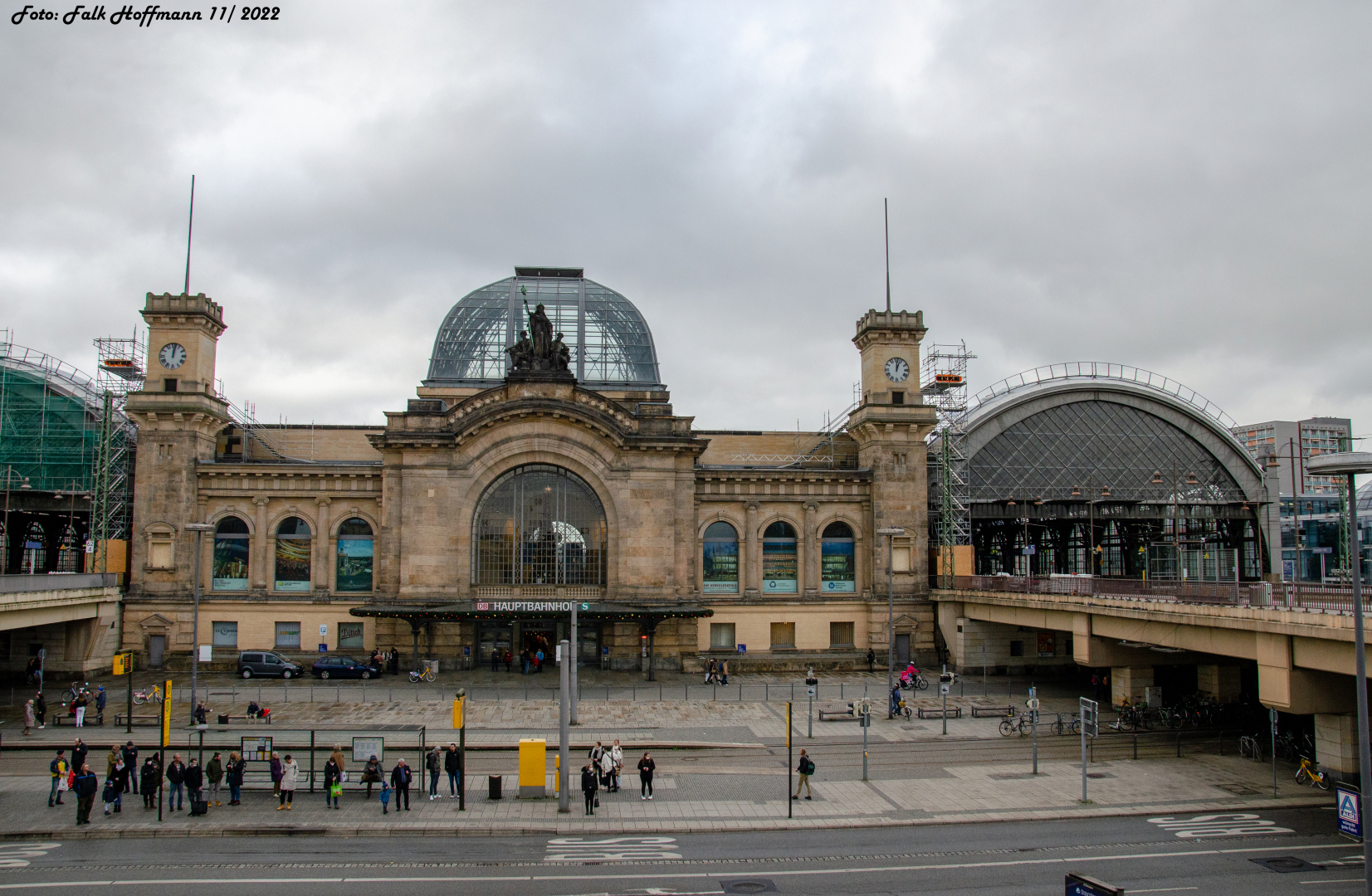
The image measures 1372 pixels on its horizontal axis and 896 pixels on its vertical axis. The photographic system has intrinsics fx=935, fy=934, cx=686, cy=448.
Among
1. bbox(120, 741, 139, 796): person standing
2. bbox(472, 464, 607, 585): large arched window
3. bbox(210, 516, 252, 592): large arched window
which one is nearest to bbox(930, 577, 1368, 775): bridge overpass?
bbox(472, 464, 607, 585): large arched window

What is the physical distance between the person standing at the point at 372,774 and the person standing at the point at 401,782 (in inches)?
28.1

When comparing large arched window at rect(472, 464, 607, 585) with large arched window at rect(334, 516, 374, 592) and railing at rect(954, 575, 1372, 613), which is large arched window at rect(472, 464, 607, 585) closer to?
large arched window at rect(334, 516, 374, 592)

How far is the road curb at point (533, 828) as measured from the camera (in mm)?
24688

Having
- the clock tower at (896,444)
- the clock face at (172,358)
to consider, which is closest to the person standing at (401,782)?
the clock tower at (896,444)

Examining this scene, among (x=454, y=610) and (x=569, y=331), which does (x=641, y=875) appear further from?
(x=569, y=331)

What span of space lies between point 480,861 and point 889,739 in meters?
19.6

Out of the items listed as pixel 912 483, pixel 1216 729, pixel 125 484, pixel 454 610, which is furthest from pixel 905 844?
→ pixel 125 484

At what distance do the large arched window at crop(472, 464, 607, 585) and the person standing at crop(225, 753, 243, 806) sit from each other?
2638cm

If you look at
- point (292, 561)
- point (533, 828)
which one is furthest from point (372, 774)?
point (292, 561)

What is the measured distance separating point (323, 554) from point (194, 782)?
31.1 m

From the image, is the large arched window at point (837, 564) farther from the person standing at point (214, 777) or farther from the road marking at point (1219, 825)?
the person standing at point (214, 777)

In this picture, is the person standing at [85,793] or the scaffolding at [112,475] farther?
the scaffolding at [112,475]

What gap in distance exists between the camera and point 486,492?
54.0 meters

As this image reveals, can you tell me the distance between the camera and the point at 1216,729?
1526 inches
